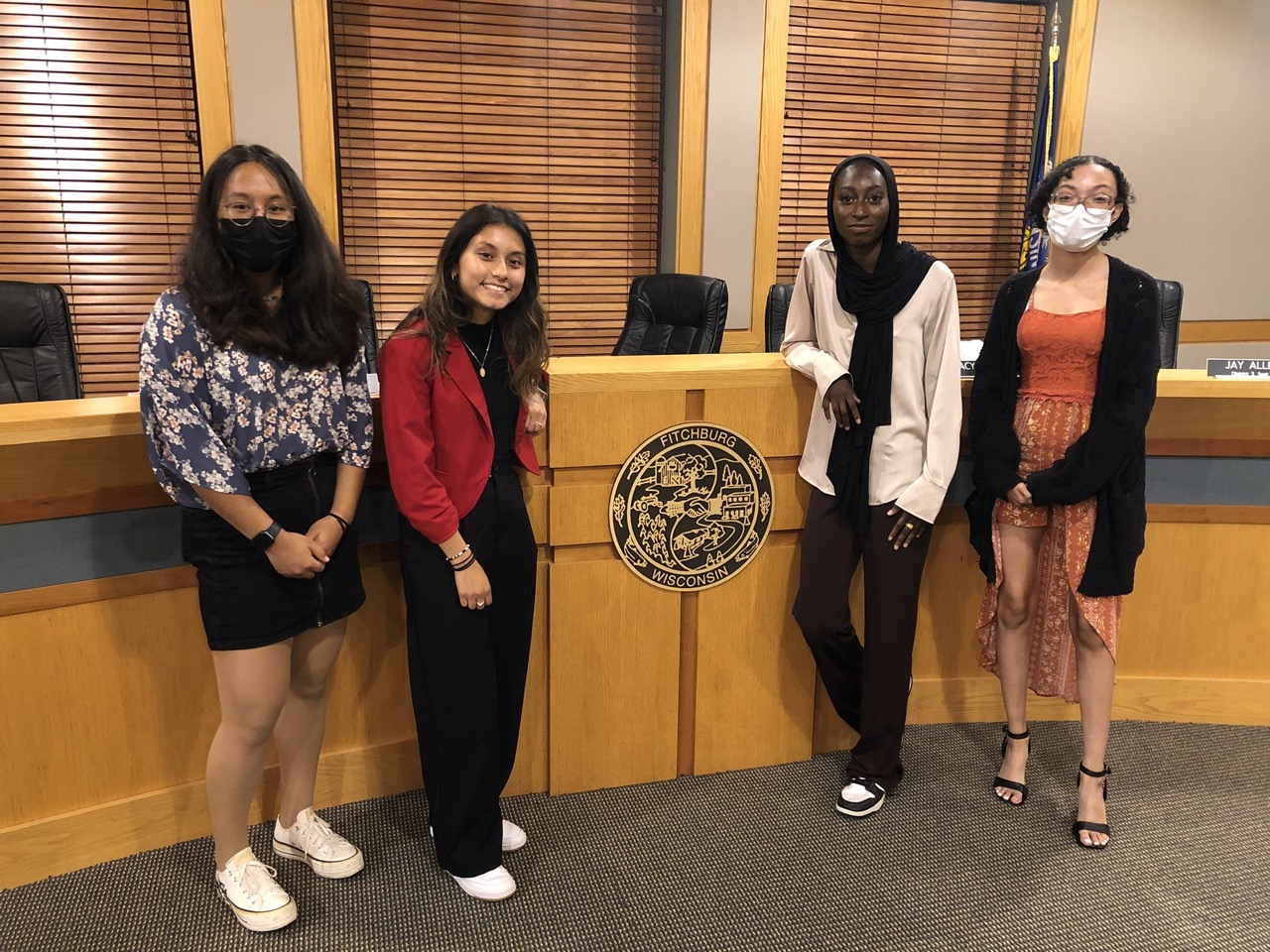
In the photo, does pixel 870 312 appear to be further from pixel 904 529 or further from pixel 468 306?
pixel 468 306

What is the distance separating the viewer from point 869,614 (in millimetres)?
2234

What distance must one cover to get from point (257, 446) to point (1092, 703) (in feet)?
6.21

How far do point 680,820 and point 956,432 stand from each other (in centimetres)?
110

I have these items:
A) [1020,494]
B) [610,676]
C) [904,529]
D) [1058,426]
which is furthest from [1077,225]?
[610,676]

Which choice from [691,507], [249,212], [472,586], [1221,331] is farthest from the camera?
[1221,331]

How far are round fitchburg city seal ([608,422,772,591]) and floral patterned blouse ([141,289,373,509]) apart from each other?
2.33 feet

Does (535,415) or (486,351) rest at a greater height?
(486,351)

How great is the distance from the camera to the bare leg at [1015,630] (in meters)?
2.22

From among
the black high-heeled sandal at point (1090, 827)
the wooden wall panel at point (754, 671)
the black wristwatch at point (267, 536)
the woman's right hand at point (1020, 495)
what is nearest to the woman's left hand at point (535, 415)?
the black wristwatch at point (267, 536)

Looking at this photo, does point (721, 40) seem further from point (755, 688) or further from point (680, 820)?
point (680, 820)

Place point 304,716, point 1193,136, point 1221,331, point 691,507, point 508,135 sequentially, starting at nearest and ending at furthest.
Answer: point 304,716 → point 691,507 → point 508,135 → point 1193,136 → point 1221,331

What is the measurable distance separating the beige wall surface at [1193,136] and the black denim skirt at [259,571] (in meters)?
Result: 4.66

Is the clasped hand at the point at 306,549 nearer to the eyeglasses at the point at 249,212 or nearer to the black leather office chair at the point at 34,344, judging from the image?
the eyeglasses at the point at 249,212

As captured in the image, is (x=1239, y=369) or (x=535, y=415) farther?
(x=1239, y=369)
